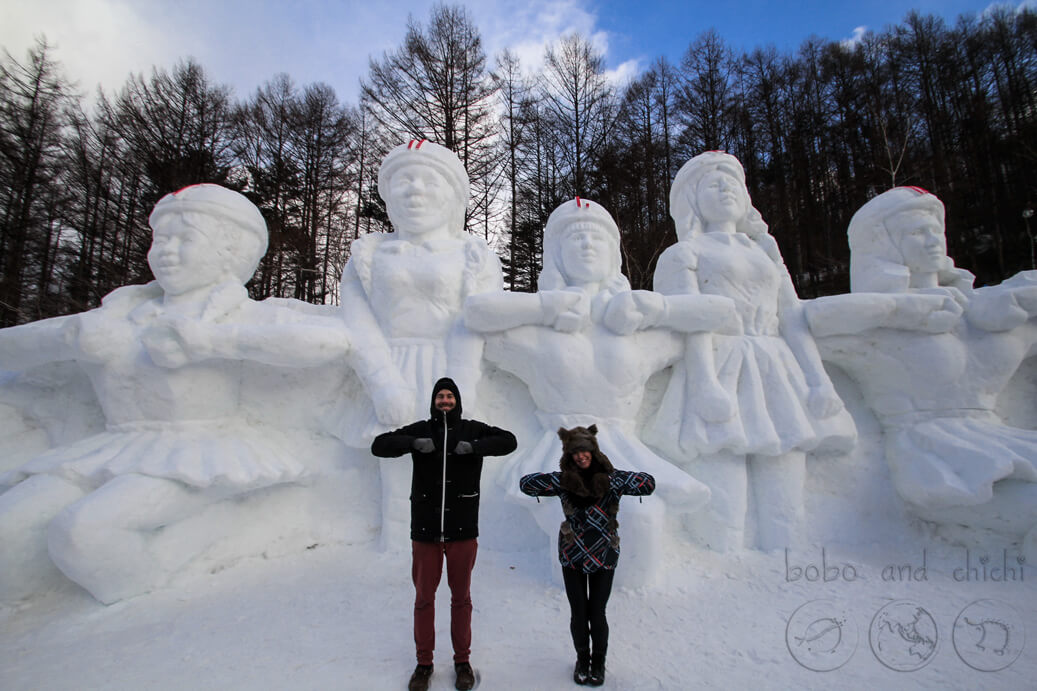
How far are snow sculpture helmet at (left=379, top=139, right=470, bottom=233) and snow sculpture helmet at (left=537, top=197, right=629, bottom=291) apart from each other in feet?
2.00

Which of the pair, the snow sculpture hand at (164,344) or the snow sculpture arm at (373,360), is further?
the snow sculpture arm at (373,360)

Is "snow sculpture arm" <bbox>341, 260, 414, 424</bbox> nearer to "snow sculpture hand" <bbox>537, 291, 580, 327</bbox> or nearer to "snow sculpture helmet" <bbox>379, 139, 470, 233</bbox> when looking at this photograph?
"snow sculpture helmet" <bbox>379, 139, 470, 233</bbox>

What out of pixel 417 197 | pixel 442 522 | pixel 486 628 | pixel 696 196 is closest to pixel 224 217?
pixel 417 197

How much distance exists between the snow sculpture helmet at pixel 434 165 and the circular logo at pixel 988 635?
3216mm

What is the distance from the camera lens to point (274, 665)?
1.78 meters

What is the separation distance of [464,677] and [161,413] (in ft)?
7.19

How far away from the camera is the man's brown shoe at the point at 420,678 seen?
159 cm

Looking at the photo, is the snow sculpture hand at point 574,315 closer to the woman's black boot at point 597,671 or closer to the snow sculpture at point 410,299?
the snow sculpture at point 410,299

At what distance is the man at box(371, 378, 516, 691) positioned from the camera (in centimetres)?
164

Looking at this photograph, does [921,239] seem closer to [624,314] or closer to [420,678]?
[624,314]

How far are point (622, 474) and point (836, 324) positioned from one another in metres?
2.28

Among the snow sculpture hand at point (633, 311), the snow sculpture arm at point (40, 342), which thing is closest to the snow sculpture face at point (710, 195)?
the snow sculpture hand at point (633, 311)

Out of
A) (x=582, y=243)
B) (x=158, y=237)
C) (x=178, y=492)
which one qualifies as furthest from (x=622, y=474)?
(x=158, y=237)

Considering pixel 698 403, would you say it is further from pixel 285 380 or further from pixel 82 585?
pixel 82 585
